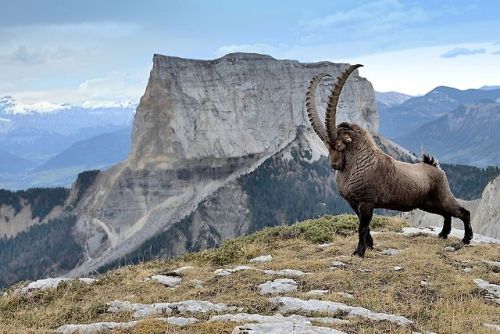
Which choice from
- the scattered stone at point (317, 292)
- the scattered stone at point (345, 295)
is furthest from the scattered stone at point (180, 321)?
the scattered stone at point (345, 295)

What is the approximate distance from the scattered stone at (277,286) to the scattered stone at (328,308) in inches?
35.7

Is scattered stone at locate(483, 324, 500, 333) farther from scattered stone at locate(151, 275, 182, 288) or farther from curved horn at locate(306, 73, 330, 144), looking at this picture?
curved horn at locate(306, 73, 330, 144)

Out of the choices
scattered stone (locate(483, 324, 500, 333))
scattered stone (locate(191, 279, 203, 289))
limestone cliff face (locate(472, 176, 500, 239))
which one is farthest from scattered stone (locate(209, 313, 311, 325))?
limestone cliff face (locate(472, 176, 500, 239))

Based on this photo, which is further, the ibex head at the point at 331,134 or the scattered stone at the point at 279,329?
the ibex head at the point at 331,134

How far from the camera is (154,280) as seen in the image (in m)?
14.1

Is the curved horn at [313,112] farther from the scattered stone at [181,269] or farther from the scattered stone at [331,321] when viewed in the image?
the scattered stone at [331,321]

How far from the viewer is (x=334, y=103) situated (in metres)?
15.3

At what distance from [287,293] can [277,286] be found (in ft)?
1.75

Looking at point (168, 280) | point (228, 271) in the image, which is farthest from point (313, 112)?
point (168, 280)

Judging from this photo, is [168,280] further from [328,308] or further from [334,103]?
[334,103]

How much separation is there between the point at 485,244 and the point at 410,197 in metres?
2.97

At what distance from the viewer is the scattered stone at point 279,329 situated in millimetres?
8344

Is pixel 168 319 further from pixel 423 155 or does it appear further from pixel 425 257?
pixel 423 155

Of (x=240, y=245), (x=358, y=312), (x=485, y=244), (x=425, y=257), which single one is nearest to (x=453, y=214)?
(x=485, y=244)
